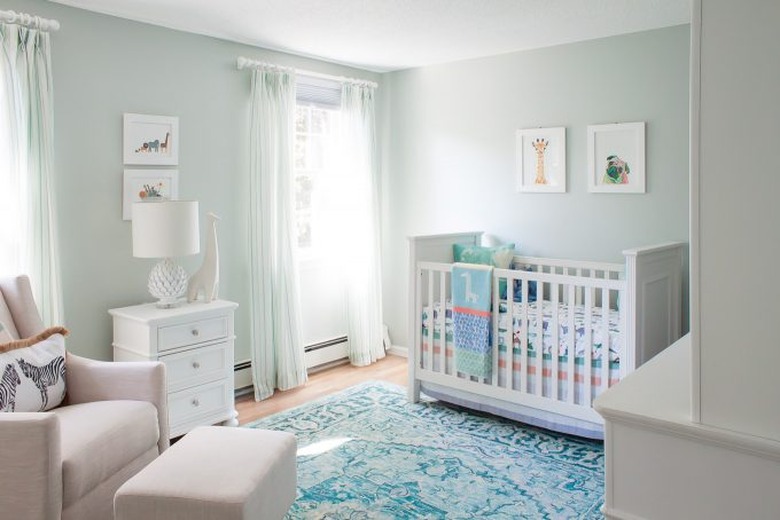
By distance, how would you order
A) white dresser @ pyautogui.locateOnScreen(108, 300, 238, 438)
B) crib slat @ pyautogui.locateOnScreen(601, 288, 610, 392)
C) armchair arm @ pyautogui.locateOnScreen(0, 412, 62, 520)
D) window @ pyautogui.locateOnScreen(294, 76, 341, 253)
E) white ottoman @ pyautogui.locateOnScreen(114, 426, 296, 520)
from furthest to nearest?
1. window @ pyautogui.locateOnScreen(294, 76, 341, 253)
2. white dresser @ pyautogui.locateOnScreen(108, 300, 238, 438)
3. crib slat @ pyautogui.locateOnScreen(601, 288, 610, 392)
4. armchair arm @ pyautogui.locateOnScreen(0, 412, 62, 520)
5. white ottoman @ pyautogui.locateOnScreen(114, 426, 296, 520)

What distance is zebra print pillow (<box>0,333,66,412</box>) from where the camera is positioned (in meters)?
2.31

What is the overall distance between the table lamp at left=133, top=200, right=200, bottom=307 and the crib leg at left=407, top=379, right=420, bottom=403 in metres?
1.50

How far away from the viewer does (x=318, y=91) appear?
446 centimetres

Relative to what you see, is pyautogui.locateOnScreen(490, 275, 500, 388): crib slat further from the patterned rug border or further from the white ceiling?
the white ceiling

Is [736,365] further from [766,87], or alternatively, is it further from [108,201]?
[108,201]

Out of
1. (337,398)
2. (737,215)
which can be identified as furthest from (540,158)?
(737,215)

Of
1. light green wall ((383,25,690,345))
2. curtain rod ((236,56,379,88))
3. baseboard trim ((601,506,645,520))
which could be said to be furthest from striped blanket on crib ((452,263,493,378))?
baseboard trim ((601,506,645,520))

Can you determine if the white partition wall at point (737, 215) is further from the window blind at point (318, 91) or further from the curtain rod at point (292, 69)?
the window blind at point (318, 91)

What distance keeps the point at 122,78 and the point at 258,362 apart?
72.4 inches

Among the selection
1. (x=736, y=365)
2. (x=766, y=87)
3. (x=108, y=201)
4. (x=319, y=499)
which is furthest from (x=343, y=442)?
(x=766, y=87)

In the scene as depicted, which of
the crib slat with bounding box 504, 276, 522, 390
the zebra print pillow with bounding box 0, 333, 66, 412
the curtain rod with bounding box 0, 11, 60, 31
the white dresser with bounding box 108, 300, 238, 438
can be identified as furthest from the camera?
the crib slat with bounding box 504, 276, 522, 390

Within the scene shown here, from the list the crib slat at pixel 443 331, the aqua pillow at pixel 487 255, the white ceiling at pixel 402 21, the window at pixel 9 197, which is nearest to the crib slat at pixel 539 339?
the crib slat at pixel 443 331

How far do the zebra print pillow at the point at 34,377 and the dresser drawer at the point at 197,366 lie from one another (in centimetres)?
62

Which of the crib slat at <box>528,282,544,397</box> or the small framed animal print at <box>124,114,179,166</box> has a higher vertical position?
the small framed animal print at <box>124,114,179,166</box>
